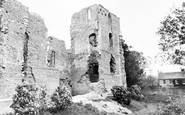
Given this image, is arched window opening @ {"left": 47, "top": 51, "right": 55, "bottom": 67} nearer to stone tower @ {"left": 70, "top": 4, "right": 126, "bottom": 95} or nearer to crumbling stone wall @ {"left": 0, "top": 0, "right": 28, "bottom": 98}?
stone tower @ {"left": 70, "top": 4, "right": 126, "bottom": 95}

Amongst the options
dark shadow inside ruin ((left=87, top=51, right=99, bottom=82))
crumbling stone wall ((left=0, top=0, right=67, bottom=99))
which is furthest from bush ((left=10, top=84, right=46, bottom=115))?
dark shadow inside ruin ((left=87, top=51, right=99, bottom=82))

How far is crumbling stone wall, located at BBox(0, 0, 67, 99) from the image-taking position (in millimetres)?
10055

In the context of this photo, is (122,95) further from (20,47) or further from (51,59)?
(20,47)

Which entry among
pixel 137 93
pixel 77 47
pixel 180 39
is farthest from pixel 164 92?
pixel 77 47

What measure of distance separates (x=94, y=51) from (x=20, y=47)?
8.59 metres

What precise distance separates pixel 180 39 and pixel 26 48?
52.8ft

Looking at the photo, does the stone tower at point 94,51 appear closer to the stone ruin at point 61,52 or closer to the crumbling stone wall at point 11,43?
the stone ruin at point 61,52

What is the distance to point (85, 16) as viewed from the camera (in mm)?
19609

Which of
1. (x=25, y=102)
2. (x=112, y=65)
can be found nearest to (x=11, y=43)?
(x=25, y=102)

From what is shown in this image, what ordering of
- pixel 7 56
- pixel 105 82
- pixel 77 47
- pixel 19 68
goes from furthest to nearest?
pixel 77 47 < pixel 105 82 < pixel 19 68 < pixel 7 56

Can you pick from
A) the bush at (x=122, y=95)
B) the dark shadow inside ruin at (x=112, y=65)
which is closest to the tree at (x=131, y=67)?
the dark shadow inside ruin at (x=112, y=65)

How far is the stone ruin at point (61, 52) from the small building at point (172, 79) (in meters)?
31.5

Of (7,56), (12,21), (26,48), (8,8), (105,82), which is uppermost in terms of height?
(8,8)

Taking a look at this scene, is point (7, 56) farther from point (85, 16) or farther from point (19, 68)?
point (85, 16)
